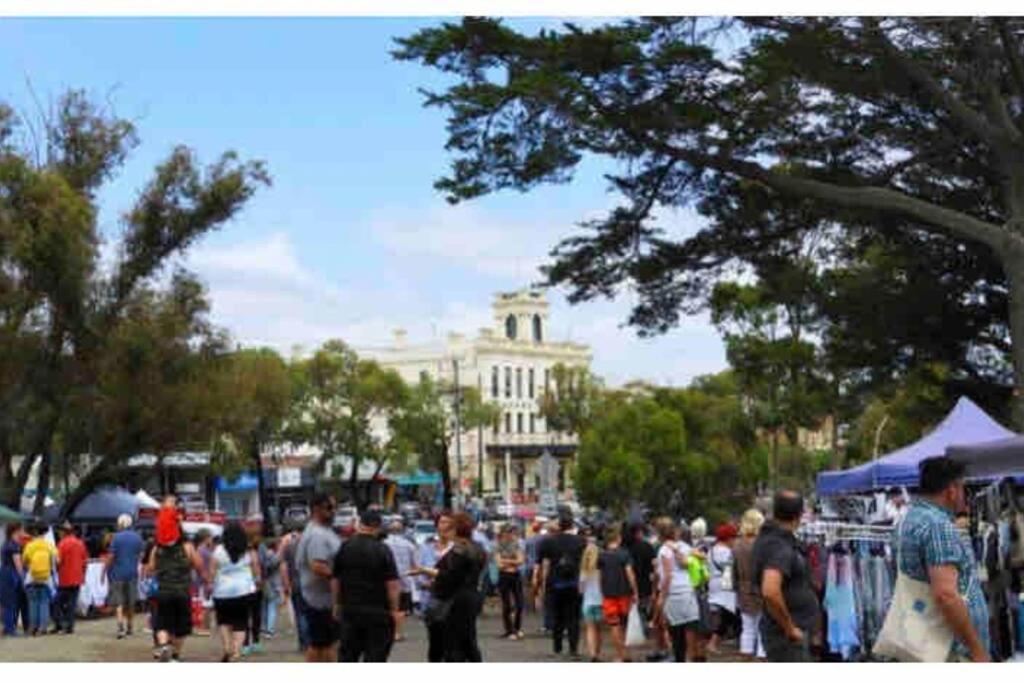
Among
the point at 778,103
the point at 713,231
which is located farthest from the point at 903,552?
the point at 713,231

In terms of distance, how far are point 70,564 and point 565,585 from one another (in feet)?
25.1

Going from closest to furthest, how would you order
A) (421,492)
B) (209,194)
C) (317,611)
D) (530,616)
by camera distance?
(317,611)
(530,616)
(209,194)
(421,492)

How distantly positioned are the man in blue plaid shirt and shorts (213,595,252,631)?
394 inches

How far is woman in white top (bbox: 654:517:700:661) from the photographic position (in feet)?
52.0

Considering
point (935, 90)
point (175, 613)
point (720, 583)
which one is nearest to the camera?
point (175, 613)

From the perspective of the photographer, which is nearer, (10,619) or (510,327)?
(10,619)

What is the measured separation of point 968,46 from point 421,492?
→ 85.5 meters

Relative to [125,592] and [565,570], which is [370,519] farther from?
[125,592]

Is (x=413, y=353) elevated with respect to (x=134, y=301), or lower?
elevated

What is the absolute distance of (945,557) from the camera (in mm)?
7262

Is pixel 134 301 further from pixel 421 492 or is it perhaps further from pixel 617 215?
pixel 421 492

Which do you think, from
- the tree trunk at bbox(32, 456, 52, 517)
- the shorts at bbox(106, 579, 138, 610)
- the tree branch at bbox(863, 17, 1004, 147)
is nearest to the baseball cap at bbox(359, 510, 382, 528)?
the shorts at bbox(106, 579, 138, 610)

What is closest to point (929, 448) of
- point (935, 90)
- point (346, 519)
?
point (935, 90)

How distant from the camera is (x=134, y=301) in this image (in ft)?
118
